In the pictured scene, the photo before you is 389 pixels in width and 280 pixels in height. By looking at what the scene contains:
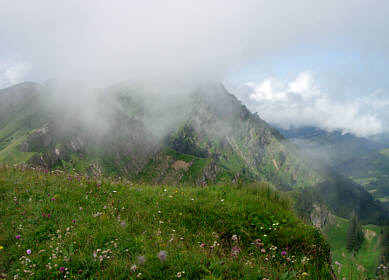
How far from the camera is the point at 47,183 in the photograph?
9.10 m

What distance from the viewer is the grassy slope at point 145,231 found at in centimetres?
464

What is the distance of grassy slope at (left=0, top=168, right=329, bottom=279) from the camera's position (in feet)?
15.2

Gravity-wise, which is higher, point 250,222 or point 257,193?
point 257,193

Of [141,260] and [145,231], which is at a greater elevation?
[141,260]

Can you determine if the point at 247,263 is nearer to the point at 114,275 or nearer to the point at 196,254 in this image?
the point at 196,254

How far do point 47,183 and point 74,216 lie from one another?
10.4 feet

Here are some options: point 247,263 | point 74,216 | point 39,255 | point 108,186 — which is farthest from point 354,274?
point 108,186

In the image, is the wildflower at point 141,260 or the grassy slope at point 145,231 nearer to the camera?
the wildflower at point 141,260

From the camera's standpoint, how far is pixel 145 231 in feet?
20.1

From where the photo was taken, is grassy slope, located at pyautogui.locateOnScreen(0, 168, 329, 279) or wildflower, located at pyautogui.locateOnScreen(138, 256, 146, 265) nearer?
wildflower, located at pyautogui.locateOnScreen(138, 256, 146, 265)

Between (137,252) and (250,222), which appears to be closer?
(137,252)

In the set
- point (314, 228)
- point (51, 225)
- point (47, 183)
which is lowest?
point (314, 228)

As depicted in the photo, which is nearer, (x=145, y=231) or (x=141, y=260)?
(x=141, y=260)

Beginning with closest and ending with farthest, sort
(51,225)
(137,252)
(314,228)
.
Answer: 1. (137,252)
2. (51,225)
3. (314,228)
